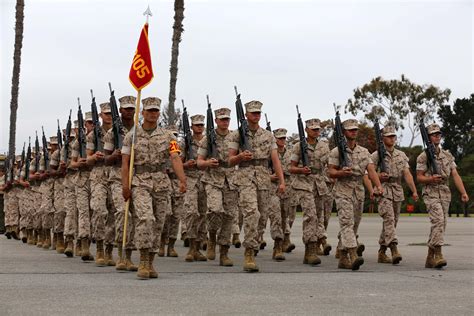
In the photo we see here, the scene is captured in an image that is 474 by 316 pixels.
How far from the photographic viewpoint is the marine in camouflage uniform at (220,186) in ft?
42.1

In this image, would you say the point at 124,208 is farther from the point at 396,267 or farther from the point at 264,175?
the point at 396,267

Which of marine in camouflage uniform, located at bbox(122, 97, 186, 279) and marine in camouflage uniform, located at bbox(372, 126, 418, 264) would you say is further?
marine in camouflage uniform, located at bbox(372, 126, 418, 264)

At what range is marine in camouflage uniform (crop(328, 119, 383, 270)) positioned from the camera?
1202 cm

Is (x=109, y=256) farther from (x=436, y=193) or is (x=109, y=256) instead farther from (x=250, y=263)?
(x=436, y=193)

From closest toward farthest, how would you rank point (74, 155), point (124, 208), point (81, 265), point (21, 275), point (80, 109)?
1. point (21, 275)
2. point (124, 208)
3. point (81, 265)
4. point (74, 155)
5. point (80, 109)

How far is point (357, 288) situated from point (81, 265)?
4.75m

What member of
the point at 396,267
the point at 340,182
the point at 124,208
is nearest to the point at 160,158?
the point at 124,208

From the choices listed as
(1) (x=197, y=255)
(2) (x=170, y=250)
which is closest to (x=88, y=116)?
(2) (x=170, y=250)

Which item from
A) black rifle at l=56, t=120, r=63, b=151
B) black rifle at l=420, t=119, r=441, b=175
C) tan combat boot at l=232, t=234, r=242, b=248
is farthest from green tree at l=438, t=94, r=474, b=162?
black rifle at l=420, t=119, r=441, b=175

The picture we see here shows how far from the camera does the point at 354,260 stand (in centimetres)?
1172

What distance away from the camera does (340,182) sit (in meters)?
12.5

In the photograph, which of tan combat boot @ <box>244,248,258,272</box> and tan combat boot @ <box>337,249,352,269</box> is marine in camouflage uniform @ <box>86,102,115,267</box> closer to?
tan combat boot @ <box>244,248,258,272</box>

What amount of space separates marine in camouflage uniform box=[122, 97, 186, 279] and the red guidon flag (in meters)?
1.64

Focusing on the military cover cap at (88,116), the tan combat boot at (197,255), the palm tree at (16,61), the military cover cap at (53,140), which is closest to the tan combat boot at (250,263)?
the tan combat boot at (197,255)
